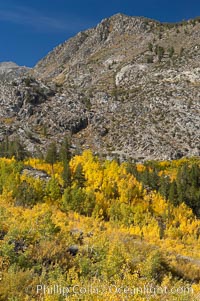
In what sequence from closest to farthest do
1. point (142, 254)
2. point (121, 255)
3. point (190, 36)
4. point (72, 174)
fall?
point (121, 255), point (142, 254), point (72, 174), point (190, 36)

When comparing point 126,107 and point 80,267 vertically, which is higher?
point 126,107

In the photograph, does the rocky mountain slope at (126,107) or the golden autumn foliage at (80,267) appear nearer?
the golden autumn foliage at (80,267)

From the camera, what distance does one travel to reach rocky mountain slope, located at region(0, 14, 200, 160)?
102 m

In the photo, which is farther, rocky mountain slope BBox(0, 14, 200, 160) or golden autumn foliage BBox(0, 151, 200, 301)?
rocky mountain slope BBox(0, 14, 200, 160)

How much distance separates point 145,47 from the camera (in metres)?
161

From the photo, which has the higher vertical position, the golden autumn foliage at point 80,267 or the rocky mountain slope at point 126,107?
the rocky mountain slope at point 126,107

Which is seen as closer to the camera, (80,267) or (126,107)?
(80,267)

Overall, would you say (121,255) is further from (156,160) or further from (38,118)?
(38,118)

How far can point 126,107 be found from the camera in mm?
118500

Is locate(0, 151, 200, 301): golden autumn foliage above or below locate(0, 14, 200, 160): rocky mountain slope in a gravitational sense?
below

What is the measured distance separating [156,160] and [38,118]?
148 ft

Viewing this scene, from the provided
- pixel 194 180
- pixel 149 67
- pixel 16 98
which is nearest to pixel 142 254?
pixel 194 180

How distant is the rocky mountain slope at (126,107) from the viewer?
102m

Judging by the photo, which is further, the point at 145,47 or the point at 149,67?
the point at 145,47
